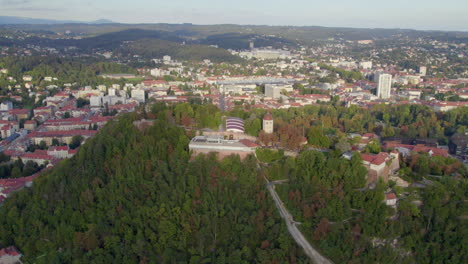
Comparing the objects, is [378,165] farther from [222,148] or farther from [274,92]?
[274,92]

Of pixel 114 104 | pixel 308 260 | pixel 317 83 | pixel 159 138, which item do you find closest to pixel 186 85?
pixel 114 104

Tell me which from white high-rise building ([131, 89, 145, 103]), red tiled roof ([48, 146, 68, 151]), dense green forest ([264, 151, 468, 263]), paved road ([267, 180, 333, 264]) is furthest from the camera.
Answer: white high-rise building ([131, 89, 145, 103])

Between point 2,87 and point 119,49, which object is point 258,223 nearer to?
point 2,87

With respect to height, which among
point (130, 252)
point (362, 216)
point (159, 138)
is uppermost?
point (159, 138)

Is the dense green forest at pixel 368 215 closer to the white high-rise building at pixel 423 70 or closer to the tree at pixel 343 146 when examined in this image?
the tree at pixel 343 146

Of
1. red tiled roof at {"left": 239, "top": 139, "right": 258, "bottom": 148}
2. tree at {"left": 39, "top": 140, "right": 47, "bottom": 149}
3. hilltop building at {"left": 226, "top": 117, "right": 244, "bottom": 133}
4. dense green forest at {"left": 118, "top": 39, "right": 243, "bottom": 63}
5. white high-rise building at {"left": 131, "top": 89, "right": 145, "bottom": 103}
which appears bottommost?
tree at {"left": 39, "top": 140, "right": 47, "bottom": 149}

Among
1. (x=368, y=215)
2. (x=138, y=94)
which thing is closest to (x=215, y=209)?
(x=368, y=215)

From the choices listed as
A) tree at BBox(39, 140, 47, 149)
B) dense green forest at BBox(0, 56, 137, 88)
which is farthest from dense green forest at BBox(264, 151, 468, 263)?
dense green forest at BBox(0, 56, 137, 88)

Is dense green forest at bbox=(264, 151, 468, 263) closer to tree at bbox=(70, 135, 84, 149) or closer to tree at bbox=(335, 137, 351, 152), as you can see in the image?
tree at bbox=(335, 137, 351, 152)
